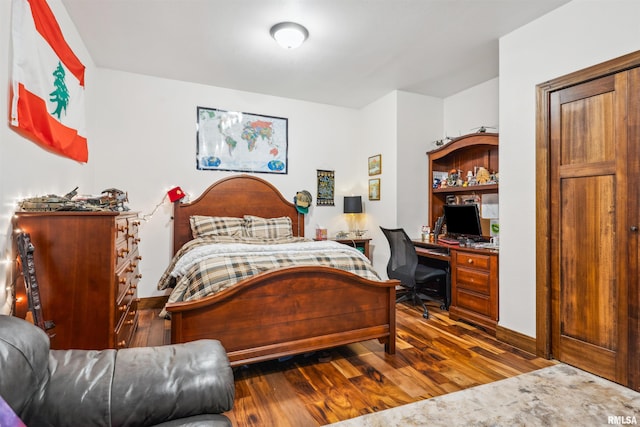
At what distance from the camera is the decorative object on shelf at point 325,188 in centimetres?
472

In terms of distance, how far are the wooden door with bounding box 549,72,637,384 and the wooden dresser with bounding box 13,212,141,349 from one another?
3064mm

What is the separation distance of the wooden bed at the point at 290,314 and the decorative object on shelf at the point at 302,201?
2.11 metres

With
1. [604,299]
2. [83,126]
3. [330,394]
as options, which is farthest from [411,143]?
[83,126]

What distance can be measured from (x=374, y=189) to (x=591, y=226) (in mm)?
2606

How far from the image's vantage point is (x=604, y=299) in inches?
87.2

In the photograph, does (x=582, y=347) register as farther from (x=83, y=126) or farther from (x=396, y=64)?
(x=83, y=126)

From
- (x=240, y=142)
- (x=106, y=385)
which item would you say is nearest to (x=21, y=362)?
(x=106, y=385)

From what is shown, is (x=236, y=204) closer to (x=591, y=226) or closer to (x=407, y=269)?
(x=407, y=269)

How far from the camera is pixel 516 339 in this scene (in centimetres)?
272

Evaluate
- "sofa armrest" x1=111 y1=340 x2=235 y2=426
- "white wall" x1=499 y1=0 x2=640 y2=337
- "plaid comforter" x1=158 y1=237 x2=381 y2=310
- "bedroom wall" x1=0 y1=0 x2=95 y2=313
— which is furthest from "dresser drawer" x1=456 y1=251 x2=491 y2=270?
"bedroom wall" x1=0 y1=0 x2=95 y2=313

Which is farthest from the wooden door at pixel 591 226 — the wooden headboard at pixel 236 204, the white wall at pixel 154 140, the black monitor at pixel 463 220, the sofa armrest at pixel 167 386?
the white wall at pixel 154 140

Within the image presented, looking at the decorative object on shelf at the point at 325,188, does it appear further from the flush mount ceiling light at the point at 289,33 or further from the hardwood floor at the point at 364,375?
the hardwood floor at the point at 364,375

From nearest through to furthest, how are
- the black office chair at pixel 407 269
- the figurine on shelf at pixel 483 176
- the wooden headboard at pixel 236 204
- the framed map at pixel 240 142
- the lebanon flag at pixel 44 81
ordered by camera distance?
1. the lebanon flag at pixel 44 81
2. the black office chair at pixel 407 269
3. the figurine on shelf at pixel 483 176
4. the wooden headboard at pixel 236 204
5. the framed map at pixel 240 142

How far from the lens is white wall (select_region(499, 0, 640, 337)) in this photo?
227 centimetres
